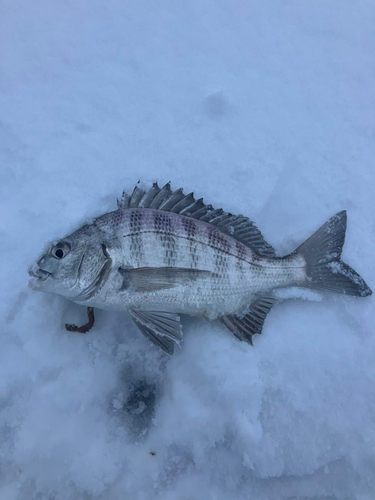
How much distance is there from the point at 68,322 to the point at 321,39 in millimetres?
3327

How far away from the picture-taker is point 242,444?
214 cm

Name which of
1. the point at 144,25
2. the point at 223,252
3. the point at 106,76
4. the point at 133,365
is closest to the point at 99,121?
the point at 106,76

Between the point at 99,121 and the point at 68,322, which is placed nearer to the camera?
the point at 68,322

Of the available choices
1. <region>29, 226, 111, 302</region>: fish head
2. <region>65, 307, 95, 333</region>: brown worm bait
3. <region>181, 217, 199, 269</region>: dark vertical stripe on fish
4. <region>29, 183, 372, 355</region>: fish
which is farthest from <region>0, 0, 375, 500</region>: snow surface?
<region>181, 217, 199, 269</region>: dark vertical stripe on fish

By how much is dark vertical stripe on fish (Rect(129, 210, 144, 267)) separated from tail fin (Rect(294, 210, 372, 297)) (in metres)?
1.19

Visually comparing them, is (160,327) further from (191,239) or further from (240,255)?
(240,255)

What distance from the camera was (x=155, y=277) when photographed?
2.04 meters

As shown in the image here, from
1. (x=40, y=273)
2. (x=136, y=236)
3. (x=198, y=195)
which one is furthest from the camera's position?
(x=198, y=195)

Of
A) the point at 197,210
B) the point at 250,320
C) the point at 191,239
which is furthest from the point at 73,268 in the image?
the point at 250,320

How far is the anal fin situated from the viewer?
7.50ft

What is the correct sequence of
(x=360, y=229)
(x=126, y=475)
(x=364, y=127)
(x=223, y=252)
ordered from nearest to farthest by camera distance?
(x=126, y=475) → (x=223, y=252) → (x=360, y=229) → (x=364, y=127)

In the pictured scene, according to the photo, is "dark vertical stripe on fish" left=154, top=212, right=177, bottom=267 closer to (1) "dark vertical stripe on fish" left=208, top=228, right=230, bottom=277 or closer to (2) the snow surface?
(1) "dark vertical stripe on fish" left=208, top=228, right=230, bottom=277

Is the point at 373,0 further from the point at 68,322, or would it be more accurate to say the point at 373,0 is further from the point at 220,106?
the point at 68,322

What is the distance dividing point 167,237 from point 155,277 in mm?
289
